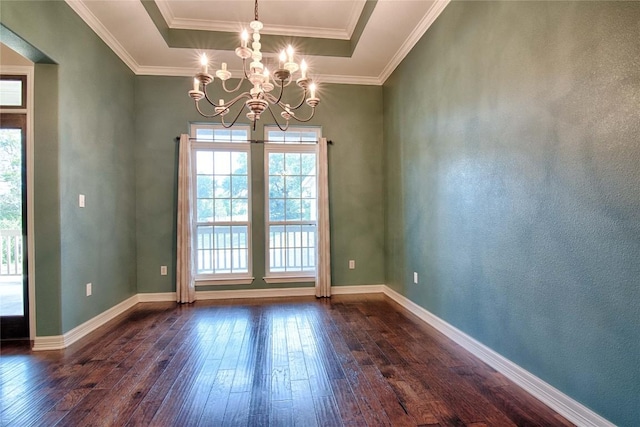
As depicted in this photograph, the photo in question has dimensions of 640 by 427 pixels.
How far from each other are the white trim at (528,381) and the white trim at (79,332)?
3.46 meters

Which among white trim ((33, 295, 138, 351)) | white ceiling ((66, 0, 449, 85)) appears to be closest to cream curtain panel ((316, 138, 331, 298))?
white ceiling ((66, 0, 449, 85))

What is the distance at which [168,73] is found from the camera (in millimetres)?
3967

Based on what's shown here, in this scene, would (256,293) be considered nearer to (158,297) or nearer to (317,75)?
(158,297)

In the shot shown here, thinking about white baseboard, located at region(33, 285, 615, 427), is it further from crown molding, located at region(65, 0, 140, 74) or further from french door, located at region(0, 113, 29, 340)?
crown molding, located at region(65, 0, 140, 74)

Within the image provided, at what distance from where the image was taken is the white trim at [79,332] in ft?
8.36

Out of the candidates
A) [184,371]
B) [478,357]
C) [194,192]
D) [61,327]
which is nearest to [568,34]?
[478,357]

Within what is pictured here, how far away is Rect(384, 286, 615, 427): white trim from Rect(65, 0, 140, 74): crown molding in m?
4.52

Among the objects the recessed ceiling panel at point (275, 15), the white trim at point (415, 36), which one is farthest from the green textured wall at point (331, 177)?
the recessed ceiling panel at point (275, 15)

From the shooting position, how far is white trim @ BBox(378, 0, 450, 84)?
2793 millimetres

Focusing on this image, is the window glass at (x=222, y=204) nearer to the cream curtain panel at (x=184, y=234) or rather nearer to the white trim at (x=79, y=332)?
the cream curtain panel at (x=184, y=234)

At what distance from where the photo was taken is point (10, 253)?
2910mm

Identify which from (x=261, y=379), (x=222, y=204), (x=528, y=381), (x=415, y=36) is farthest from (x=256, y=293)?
(x=415, y=36)

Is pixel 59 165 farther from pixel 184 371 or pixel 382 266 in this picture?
pixel 382 266

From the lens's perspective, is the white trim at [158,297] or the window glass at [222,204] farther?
the window glass at [222,204]
